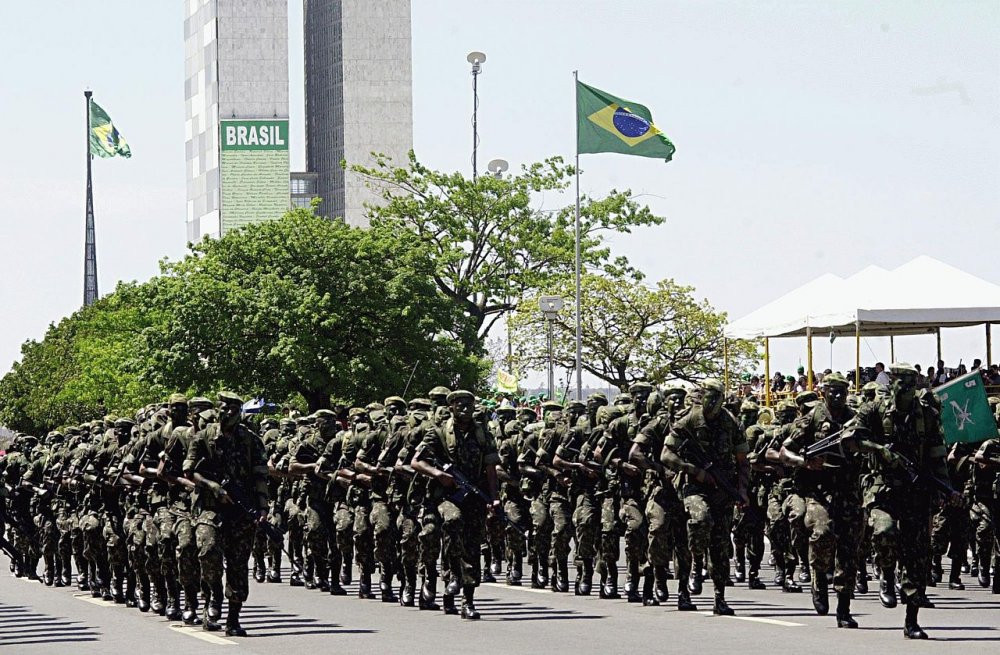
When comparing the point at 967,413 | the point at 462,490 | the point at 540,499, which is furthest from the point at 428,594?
the point at 967,413

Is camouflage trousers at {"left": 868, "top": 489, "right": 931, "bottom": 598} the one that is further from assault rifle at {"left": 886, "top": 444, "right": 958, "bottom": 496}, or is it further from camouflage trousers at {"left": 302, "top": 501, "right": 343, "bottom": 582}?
camouflage trousers at {"left": 302, "top": 501, "right": 343, "bottom": 582}

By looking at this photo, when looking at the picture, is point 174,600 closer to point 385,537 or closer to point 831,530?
point 385,537

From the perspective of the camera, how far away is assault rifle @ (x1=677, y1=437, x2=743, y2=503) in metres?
14.5

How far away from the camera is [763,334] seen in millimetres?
30781

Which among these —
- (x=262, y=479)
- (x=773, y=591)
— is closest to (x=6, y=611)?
(x=262, y=479)

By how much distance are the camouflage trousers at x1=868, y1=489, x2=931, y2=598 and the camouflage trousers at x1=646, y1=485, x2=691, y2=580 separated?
2438mm

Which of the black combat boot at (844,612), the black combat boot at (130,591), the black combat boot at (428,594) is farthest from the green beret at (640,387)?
the black combat boot at (130,591)

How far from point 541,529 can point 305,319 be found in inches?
1288

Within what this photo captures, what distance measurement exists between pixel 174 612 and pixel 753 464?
5.97m

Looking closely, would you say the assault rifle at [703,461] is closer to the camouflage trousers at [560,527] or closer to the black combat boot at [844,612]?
the black combat boot at [844,612]

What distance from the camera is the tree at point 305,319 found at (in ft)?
164

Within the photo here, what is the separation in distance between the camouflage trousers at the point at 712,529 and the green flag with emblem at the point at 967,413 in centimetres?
266

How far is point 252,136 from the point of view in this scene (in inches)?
4845

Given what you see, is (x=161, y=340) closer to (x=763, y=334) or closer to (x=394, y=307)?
(x=394, y=307)
